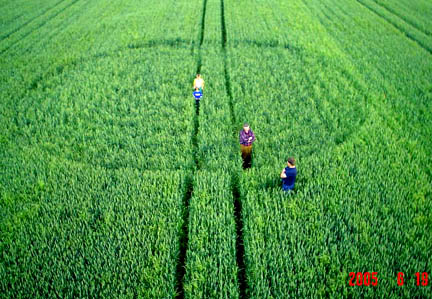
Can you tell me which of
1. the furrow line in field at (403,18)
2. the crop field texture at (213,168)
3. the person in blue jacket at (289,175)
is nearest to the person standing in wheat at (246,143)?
the crop field texture at (213,168)

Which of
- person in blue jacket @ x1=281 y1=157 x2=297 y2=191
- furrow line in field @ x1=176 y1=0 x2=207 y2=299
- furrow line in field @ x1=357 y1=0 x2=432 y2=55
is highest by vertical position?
furrow line in field @ x1=357 y1=0 x2=432 y2=55

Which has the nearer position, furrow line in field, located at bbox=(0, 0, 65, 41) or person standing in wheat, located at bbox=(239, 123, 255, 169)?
person standing in wheat, located at bbox=(239, 123, 255, 169)

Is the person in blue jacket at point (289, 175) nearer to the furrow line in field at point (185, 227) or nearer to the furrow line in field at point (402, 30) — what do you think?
the furrow line in field at point (185, 227)

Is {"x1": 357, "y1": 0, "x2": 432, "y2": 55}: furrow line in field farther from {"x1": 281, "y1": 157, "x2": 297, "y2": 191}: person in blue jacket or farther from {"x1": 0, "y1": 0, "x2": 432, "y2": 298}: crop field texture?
{"x1": 281, "y1": 157, "x2": 297, "y2": 191}: person in blue jacket

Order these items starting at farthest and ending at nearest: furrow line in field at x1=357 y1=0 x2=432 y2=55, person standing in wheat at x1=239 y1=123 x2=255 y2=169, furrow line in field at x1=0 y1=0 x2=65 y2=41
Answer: furrow line in field at x1=0 y1=0 x2=65 y2=41 → furrow line in field at x1=357 y1=0 x2=432 y2=55 → person standing in wheat at x1=239 y1=123 x2=255 y2=169

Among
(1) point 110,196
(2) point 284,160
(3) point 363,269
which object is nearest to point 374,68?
(2) point 284,160

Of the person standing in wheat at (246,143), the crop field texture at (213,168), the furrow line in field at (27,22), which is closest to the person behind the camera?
the crop field texture at (213,168)

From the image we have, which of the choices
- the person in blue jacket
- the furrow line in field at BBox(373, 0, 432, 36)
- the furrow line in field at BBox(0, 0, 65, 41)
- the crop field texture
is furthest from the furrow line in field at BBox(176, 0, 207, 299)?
the furrow line in field at BBox(373, 0, 432, 36)

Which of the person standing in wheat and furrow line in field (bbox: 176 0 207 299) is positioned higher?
the person standing in wheat
